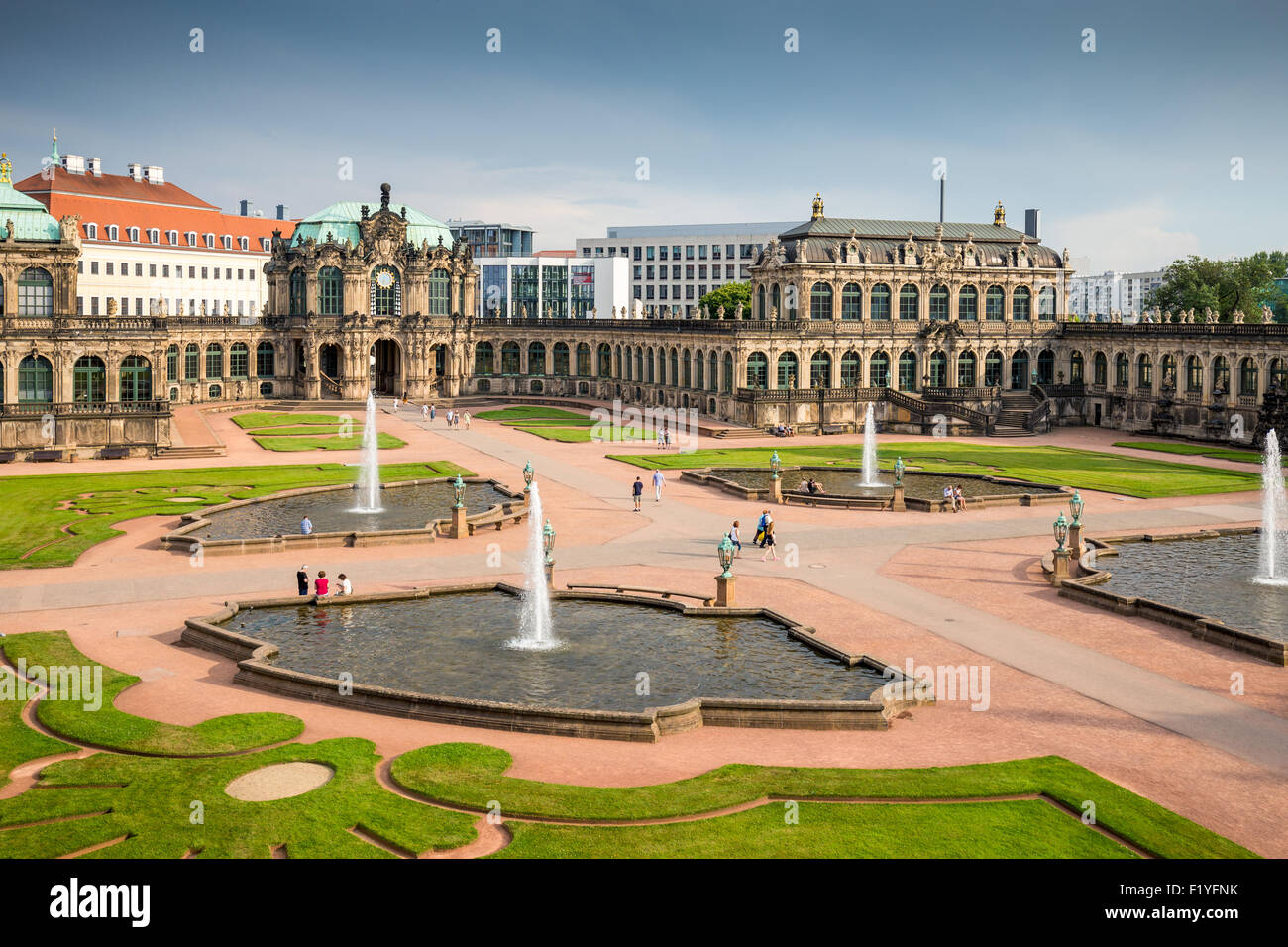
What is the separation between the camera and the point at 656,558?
2056 inches

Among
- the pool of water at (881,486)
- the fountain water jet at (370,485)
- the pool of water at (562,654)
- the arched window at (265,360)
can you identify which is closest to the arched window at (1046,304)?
the pool of water at (881,486)

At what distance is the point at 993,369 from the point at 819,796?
10496 cm

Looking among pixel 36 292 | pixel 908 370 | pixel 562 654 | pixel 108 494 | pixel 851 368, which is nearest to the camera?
pixel 562 654

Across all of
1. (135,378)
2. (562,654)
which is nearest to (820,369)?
(135,378)

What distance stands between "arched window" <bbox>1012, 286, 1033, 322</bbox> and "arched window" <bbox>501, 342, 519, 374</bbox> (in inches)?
2294

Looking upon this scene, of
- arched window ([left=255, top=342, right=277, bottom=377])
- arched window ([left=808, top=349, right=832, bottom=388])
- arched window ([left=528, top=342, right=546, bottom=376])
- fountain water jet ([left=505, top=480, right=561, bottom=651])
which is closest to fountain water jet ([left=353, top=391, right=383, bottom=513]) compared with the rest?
fountain water jet ([left=505, top=480, right=561, bottom=651])

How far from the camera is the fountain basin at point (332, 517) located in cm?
5369

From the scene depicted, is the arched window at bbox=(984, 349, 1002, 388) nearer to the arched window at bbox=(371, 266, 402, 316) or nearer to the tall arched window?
the arched window at bbox=(371, 266, 402, 316)

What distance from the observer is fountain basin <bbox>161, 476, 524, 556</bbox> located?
53.7 m

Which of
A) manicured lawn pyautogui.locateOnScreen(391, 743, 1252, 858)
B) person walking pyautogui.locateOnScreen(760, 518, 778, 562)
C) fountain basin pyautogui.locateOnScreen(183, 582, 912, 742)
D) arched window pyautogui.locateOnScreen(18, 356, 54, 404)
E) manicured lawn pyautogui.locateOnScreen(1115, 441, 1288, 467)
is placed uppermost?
arched window pyautogui.locateOnScreen(18, 356, 54, 404)

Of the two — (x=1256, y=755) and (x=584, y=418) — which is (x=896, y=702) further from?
(x=584, y=418)

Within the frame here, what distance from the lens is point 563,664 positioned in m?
36.6

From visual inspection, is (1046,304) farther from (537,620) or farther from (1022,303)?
(537,620)

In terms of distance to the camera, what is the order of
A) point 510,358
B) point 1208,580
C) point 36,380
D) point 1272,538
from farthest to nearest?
point 510,358
point 36,380
point 1272,538
point 1208,580
